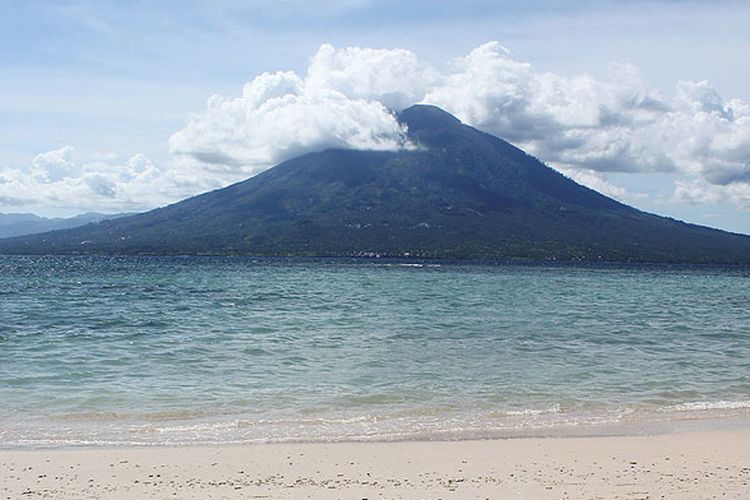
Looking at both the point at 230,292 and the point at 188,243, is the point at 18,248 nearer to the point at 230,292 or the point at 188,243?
the point at 188,243

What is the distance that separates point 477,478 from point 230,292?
40427mm

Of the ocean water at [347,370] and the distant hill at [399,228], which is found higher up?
the distant hill at [399,228]

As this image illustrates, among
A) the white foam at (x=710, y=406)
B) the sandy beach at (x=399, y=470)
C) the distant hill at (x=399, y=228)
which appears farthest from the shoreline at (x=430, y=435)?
the distant hill at (x=399, y=228)

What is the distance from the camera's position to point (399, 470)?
9.88 metres

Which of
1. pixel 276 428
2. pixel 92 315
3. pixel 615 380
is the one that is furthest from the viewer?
pixel 92 315

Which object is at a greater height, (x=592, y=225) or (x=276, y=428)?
(x=592, y=225)

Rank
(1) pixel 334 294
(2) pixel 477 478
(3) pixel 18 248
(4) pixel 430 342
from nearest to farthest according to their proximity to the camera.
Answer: (2) pixel 477 478 → (4) pixel 430 342 → (1) pixel 334 294 → (3) pixel 18 248

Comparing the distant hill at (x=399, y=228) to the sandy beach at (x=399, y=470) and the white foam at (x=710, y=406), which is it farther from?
the sandy beach at (x=399, y=470)

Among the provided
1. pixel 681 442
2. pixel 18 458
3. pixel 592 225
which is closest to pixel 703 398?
pixel 681 442

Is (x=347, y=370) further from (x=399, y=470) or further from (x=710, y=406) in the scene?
(x=399, y=470)

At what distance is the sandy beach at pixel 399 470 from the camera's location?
29.1ft

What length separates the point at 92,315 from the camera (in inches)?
1264

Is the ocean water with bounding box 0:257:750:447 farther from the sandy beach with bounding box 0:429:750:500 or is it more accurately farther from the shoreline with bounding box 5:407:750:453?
the sandy beach with bounding box 0:429:750:500

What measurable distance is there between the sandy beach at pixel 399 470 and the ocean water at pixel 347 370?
1.08m
